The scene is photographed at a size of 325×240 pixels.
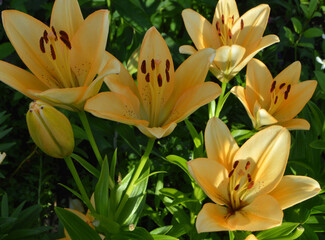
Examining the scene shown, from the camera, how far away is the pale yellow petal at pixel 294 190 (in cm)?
71

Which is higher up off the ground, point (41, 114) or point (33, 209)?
point (41, 114)

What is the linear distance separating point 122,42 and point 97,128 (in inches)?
14.7

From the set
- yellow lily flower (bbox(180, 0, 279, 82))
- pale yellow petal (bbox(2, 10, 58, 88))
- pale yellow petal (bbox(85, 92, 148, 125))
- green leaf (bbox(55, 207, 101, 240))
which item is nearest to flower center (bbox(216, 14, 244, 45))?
yellow lily flower (bbox(180, 0, 279, 82))

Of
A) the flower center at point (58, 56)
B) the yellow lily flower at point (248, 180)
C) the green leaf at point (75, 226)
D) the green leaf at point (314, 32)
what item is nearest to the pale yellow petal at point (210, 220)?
the yellow lily flower at point (248, 180)

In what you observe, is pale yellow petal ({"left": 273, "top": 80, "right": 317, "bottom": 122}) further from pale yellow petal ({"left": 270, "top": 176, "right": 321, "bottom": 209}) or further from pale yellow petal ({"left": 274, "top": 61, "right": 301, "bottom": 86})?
pale yellow petal ({"left": 270, "top": 176, "right": 321, "bottom": 209})

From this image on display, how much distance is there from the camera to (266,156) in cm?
76

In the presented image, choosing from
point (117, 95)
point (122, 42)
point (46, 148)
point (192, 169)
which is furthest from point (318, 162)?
point (122, 42)

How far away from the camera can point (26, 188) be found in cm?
152

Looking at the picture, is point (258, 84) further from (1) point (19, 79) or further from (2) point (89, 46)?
(1) point (19, 79)

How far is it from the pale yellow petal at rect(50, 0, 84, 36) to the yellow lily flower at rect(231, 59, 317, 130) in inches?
14.8

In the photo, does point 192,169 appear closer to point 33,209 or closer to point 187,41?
point 33,209

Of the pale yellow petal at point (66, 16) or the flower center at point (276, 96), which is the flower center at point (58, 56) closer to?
the pale yellow petal at point (66, 16)

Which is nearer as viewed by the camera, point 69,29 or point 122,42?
point 69,29

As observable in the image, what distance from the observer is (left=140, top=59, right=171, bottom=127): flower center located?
2.41 feet
